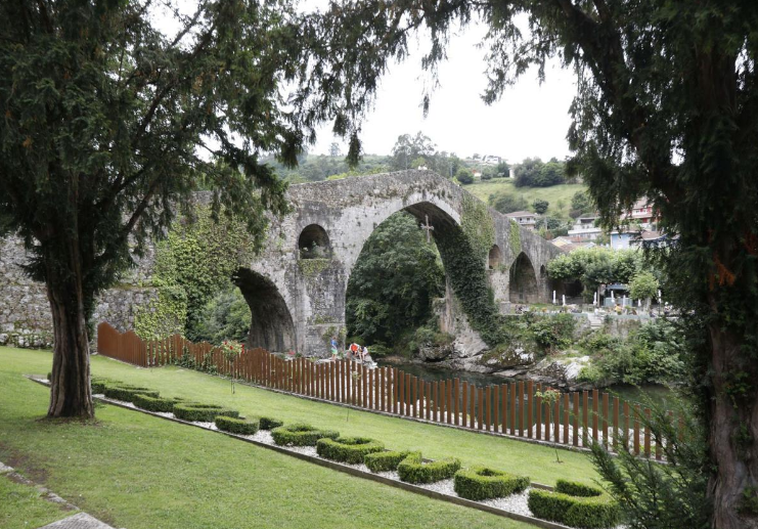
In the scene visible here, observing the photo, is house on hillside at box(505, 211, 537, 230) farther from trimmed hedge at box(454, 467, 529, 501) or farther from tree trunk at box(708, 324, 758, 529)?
tree trunk at box(708, 324, 758, 529)

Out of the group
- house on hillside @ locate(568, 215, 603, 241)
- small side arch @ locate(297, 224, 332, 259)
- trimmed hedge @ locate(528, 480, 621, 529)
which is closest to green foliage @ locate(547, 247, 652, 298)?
small side arch @ locate(297, 224, 332, 259)

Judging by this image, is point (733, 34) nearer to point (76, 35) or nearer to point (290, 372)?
point (76, 35)

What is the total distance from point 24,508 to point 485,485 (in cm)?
353

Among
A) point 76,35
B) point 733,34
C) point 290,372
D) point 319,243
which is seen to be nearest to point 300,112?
point 76,35

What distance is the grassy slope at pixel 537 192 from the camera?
71.6m

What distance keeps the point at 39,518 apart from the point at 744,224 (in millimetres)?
4652

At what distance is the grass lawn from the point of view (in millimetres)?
3875

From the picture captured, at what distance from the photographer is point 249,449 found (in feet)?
20.8

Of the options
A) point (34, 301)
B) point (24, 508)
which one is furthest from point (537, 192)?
point (24, 508)

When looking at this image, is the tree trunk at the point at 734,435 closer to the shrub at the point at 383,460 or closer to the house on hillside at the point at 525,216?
the shrub at the point at 383,460

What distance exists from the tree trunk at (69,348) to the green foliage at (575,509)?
532 cm

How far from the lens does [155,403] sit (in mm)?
8320

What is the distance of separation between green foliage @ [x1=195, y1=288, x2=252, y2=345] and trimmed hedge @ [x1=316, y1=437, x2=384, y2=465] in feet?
A: 68.7

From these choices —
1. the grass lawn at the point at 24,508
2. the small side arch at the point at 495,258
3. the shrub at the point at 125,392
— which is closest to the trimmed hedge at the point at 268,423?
the shrub at the point at 125,392
